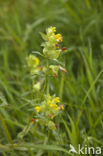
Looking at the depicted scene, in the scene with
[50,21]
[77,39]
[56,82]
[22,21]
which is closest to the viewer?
[56,82]

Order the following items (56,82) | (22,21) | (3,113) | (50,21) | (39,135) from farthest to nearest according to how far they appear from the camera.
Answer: (22,21) → (50,21) → (56,82) → (3,113) → (39,135)

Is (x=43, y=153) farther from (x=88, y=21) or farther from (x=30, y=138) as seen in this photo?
(x=88, y=21)

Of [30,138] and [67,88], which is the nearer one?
[30,138]

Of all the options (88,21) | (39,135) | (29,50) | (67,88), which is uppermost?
(88,21)

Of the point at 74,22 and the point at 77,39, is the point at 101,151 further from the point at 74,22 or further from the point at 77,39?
the point at 74,22

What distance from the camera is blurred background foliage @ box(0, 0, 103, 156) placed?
1.88m

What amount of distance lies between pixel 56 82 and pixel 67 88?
0.15 m

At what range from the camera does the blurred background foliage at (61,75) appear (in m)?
1.88

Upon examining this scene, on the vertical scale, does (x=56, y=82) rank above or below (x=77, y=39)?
below

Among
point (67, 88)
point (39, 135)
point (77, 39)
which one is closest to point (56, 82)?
point (67, 88)

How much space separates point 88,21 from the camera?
311cm

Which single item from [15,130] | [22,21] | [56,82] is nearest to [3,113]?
[15,130]

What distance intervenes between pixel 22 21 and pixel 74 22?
2.86 feet

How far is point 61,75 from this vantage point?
7.39ft
